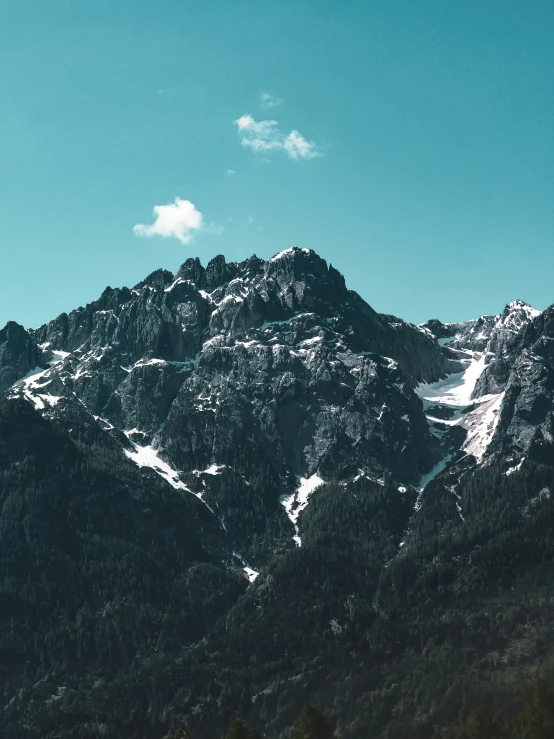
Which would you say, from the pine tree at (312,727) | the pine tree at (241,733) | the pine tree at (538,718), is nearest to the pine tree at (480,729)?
the pine tree at (538,718)

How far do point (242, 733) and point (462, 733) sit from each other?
144ft

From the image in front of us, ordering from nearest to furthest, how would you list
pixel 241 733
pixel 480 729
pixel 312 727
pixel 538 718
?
pixel 538 718 → pixel 480 729 → pixel 312 727 → pixel 241 733

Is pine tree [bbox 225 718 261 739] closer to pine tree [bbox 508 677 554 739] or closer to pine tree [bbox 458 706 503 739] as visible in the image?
pine tree [bbox 458 706 503 739]

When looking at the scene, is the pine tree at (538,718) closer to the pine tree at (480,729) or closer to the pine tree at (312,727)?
the pine tree at (480,729)

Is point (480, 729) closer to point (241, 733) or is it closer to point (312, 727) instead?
point (312, 727)

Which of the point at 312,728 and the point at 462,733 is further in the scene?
the point at 312,728

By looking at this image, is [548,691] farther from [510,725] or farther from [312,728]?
[312,728]

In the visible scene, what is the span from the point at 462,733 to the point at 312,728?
30669 millimetres

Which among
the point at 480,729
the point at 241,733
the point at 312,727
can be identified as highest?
the point at 312,727

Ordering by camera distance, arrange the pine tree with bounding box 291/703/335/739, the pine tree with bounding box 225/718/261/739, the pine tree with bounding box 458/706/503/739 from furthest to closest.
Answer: the pine tree with bounding box 291/703/335/739, the pine tree with bounding box 225/718/261/739, the pine tree with bounding box 458/706/503/739

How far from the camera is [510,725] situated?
184750 millimetres

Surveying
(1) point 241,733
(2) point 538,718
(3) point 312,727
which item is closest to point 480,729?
(2) point 538,718

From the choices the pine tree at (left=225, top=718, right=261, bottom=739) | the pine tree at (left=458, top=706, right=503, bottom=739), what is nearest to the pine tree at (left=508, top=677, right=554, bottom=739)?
the pine tree at (left=458, top=706, right=503, bottom=739)

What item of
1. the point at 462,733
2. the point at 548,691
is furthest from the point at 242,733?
the point at 548,691
